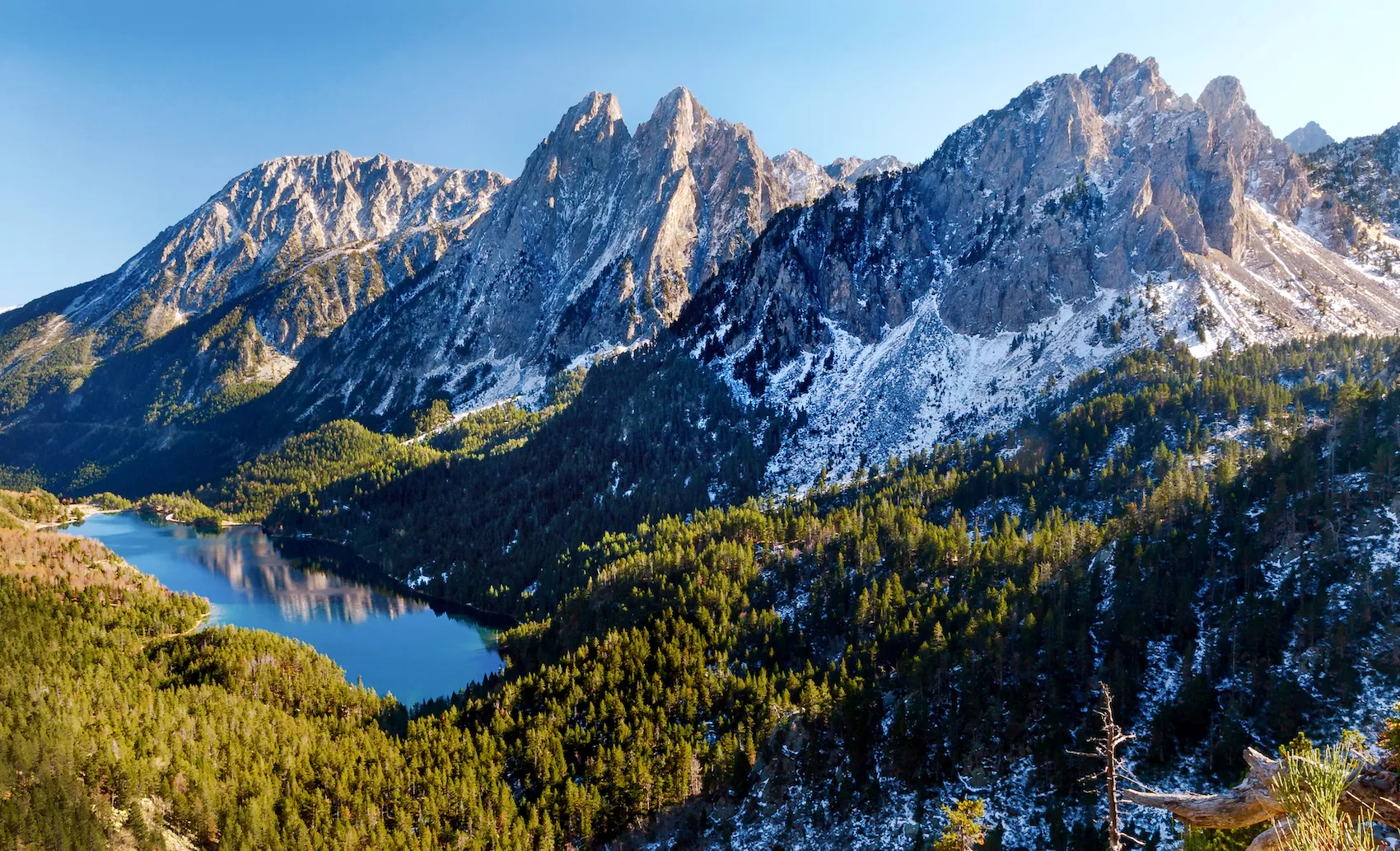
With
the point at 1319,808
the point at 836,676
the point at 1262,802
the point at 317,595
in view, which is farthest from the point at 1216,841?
the point at 317,595

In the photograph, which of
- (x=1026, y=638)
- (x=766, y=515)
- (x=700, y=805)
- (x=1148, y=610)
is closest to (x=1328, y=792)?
(x=700, y=805)

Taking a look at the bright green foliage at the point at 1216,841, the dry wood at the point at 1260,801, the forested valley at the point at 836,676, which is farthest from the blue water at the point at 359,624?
the dry wood at the point at 1260,801

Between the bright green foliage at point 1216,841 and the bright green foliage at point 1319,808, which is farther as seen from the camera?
the bright green foliage at point 1216,841

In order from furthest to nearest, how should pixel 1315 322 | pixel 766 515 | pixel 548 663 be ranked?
pixel 1315 322 < pixel 766 515 < pixel 548 663

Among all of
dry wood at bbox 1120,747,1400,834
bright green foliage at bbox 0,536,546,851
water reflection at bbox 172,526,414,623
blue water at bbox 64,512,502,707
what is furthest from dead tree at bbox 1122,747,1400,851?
water reflection at bbox 172,526,414,623

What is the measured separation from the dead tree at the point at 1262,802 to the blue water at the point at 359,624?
12515 cm

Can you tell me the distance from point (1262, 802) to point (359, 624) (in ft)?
573

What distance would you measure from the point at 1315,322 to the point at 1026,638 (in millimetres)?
155200

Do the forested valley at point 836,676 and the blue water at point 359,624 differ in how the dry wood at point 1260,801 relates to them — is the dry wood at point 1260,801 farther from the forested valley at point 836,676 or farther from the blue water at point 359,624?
the blue water at point 359,624

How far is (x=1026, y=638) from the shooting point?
270 feet

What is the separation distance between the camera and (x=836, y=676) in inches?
3723

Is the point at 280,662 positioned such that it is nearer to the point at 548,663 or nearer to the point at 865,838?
the point at 548,663

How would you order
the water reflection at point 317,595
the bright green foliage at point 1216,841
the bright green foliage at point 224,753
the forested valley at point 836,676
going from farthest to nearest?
the water reflection at point 317,595 → the bright green foliage at point 224,753 → the forested valley at point 836,676 → the bright green foliage at point 1216,841

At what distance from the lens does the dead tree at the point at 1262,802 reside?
31.4 ft
